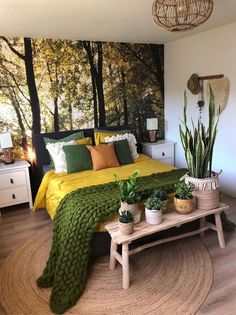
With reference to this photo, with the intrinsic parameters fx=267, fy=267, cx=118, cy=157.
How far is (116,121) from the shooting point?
441 cm

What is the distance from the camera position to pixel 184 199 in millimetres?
2314

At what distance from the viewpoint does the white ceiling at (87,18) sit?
2467 mm

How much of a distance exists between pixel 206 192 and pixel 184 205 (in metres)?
0.25

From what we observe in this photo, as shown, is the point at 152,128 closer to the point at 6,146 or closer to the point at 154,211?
the point at 6,146

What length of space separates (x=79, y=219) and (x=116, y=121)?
2.44 meters

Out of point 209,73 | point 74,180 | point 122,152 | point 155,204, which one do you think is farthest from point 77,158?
point 209,73

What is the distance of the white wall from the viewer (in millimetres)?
3484

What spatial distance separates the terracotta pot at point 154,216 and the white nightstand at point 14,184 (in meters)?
2.00

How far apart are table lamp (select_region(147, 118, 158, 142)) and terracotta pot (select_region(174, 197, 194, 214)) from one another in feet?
7.71

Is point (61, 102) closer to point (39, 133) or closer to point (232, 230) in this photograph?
point (39, 133)

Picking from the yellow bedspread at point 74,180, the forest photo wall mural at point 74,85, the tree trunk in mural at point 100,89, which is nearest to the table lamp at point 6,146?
the forest photo wall mural at point 74,85

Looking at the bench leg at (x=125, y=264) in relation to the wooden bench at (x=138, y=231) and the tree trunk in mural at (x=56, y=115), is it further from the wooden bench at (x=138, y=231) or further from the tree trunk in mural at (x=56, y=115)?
the tree trunk in mural at (x=56, y=115)

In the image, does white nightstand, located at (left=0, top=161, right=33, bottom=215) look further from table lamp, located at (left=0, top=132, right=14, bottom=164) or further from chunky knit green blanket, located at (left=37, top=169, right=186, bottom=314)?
chunky knit green blanket, located at (left=37, top=169, right=186, bottom=314)

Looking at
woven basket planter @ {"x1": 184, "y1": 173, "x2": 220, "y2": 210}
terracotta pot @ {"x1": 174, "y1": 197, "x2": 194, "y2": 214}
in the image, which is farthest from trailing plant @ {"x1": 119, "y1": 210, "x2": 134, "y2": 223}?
woven basket planter @ {"x1": 184, "y1": 173, "x2": 220, "y2": 210}
